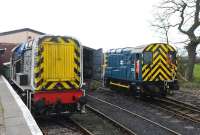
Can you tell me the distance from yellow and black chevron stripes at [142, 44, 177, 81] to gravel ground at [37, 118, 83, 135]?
645 cm

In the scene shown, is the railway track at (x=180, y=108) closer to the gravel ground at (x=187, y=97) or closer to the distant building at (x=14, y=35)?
the gravel ground at (x=187, y=97)

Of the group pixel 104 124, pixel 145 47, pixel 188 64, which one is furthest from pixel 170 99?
pixel 188 64

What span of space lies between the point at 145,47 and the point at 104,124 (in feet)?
21.8

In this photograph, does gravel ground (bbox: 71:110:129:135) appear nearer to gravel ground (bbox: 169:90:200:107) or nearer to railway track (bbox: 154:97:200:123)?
railway track (bbox: 154:97:200:123)

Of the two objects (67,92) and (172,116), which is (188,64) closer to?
(172,116)

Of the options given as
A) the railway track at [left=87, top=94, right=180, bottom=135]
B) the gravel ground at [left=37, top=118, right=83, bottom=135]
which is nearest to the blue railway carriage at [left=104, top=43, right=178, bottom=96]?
the railway track at [left=87, top=94, right=180, bottom=135]

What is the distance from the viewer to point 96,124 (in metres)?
12.4

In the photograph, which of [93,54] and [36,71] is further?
[93,54]

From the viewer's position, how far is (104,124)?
1241cm

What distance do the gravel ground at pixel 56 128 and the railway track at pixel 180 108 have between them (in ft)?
14.1

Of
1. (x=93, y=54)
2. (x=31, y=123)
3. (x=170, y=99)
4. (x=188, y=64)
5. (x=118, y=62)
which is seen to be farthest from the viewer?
(x=188, y=64)

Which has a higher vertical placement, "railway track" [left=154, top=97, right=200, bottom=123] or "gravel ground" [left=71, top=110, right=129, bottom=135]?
"railway track" [left=154, top=97, right=200, bottom=123]

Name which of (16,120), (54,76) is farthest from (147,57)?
(16,120)

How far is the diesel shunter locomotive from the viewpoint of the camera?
12.1 meters
